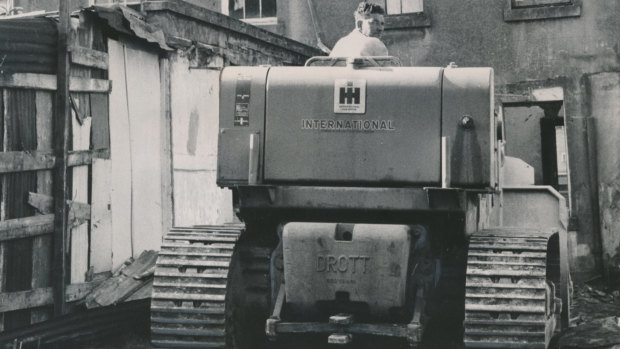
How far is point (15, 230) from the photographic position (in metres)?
8.18

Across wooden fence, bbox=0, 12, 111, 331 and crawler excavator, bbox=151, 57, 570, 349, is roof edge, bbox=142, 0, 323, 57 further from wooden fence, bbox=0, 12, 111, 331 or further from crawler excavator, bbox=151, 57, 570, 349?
crawler excavator, bbox=151, 57, 570, 349

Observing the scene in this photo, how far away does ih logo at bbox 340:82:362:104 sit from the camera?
6.61 metres

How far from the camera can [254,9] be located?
1675 cm

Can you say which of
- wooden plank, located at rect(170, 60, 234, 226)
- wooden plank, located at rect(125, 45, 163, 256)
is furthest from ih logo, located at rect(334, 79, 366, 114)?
wooden plank, located at rect(170, 60, 234, 226)

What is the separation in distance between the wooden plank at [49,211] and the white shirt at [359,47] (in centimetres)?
283

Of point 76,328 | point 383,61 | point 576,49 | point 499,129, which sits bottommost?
point 76,328

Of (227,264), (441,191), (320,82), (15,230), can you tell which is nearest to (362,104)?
(320,82)

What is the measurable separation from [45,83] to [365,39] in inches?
119

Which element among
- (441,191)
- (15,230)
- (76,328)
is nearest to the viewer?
(441,191)

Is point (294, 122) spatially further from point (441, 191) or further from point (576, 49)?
point (576, 49)

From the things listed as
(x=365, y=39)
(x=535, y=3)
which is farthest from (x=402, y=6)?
(x=365, y=39)

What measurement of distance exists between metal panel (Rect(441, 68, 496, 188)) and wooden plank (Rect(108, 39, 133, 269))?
435 cm

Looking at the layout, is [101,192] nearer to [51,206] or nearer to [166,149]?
[51,206]

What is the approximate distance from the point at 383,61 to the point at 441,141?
0.86m
